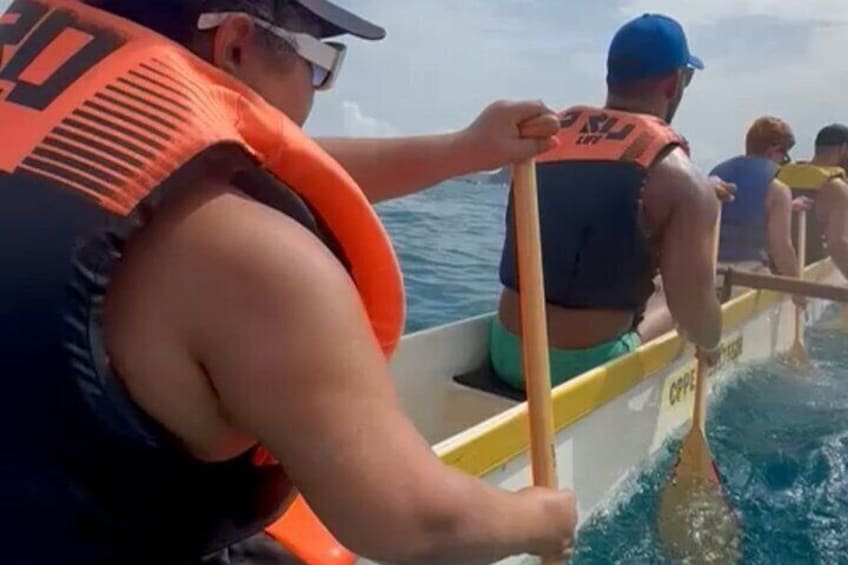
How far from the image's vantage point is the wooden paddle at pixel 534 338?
6.56 feet

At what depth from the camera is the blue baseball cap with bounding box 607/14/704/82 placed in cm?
372

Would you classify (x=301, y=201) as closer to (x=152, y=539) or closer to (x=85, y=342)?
(x=85, y=342)

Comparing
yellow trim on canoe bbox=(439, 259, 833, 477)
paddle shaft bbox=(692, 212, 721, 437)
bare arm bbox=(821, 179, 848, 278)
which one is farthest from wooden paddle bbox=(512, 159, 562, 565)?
bare arm bbox=(821, 179, 848, 278)

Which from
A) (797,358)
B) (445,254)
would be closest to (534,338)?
(797,358)

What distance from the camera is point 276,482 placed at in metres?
1.33

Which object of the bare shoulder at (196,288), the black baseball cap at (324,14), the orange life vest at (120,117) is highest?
the black baseball cap at (324,14)

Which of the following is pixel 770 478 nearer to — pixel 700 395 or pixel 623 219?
pixel 700 395

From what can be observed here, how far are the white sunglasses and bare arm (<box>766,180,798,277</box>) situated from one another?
17.0 ft

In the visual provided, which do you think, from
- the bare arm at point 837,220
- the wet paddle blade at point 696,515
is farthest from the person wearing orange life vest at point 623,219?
the bare arm at point 837,220

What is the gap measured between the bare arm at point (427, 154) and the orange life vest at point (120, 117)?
0.80 metres

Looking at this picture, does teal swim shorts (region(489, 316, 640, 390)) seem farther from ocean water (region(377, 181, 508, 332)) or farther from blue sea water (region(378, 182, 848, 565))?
ocean water (region(377, 181, 508, 332))

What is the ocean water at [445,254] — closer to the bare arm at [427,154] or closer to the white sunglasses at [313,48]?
the bare arm at [427,154]

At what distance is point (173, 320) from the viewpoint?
109cm

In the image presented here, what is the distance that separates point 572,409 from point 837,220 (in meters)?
4.72
